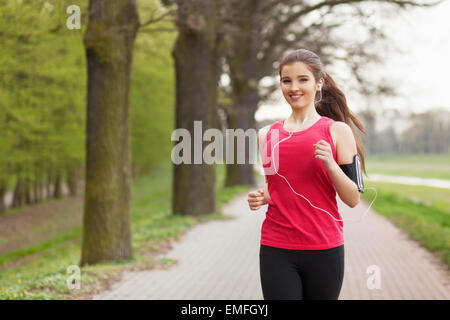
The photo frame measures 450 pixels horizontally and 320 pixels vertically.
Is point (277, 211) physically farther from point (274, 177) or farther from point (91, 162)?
point (91, 162)

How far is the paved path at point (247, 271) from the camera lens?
21.6ft

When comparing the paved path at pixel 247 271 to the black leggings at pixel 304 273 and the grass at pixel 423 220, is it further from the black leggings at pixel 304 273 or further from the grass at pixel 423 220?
the black leggings at pixel 304 273

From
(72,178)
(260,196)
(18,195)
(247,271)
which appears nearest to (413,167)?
(72,178)

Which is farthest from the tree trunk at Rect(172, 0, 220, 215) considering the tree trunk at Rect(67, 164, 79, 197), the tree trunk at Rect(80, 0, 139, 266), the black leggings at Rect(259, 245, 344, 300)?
the tree trunk at Rect(67, 164, 79, 197)

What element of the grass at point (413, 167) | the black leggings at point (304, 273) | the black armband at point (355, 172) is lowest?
the grass at point (413, 167)

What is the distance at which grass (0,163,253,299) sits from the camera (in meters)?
Result: 6.31

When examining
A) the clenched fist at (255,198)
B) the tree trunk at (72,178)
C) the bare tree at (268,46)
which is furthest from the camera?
the tree trunk at (72,178)

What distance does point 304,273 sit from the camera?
269 centimetres

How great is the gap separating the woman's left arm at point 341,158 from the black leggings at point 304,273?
0.31 m

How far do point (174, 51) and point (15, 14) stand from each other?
5175 mm

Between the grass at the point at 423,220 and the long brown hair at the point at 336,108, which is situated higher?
the long brown hair at the point at 336,108

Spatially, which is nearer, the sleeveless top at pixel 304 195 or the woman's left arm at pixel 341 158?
the woman's left arm at pixel 341 158

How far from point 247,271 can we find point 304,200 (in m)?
5.51

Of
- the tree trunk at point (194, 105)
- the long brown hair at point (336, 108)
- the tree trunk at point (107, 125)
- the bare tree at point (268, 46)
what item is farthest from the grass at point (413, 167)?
the long brown hair at point (336, 108)
